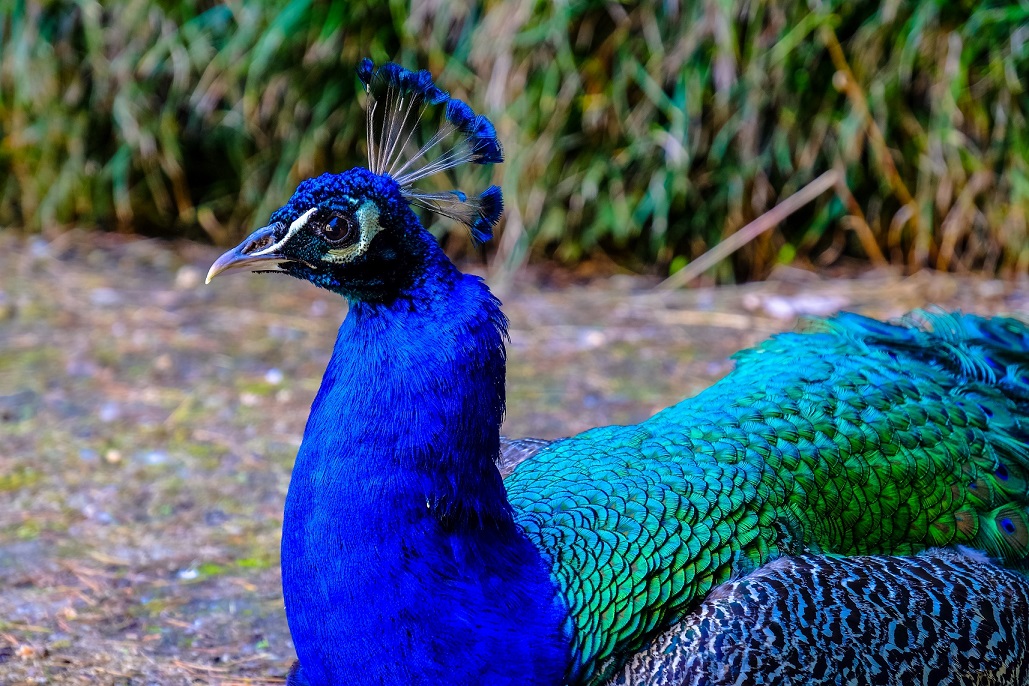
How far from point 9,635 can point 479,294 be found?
1.53 meters

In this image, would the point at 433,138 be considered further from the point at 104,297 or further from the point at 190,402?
the point at 104,297

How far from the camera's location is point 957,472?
2.35 metres

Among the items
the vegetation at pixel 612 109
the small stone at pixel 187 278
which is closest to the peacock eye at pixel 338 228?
the vegetation at pixel 612 109

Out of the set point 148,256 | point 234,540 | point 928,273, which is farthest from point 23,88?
point 928,273

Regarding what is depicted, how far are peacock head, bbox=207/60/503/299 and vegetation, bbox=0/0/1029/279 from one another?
3.07 meters

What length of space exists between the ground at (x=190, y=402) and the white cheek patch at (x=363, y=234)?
3.72ft

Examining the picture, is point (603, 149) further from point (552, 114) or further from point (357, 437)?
point (357, 437)

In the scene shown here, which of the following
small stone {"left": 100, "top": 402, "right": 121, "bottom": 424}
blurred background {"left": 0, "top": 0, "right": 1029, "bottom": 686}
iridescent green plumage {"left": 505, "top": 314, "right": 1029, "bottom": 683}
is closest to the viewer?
iridescent green plumage {"left": 505, "top": 314, "right": 1029, "bottom": 683}

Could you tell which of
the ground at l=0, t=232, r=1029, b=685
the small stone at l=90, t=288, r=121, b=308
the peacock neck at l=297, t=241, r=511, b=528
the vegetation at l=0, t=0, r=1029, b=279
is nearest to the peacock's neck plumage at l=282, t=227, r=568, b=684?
the peacock neck at l=297, t=241, r=511, b=528

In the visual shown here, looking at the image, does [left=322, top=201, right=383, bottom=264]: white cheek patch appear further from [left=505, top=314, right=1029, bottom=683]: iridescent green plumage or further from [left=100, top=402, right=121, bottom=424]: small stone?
[left=100, top=402, right=121, bottom=424]: small stone

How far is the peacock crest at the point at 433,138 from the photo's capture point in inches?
82.5

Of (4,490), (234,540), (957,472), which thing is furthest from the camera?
(4,490)

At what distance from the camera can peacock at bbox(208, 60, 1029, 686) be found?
1986 mm

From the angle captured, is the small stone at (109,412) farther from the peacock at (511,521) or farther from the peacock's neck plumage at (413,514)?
the peacock's neck plumage at (413,514)
